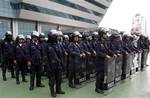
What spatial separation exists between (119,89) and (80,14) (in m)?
40.6

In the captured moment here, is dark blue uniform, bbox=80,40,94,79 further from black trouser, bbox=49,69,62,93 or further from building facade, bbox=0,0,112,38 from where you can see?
building facade, bbox=0,0,112,38

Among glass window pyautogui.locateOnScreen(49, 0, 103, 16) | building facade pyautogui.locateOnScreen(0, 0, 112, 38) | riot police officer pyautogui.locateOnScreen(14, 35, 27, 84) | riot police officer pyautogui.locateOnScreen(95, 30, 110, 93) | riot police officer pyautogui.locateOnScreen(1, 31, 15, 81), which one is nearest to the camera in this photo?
riot police officer pyautogui.locateOnScreen(95, 30, 110, 93)

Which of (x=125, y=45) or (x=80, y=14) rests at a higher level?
(x=80, y=14)

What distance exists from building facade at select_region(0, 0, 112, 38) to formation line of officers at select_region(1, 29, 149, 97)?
16.3m

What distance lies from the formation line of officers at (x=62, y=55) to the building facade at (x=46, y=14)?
1627cm

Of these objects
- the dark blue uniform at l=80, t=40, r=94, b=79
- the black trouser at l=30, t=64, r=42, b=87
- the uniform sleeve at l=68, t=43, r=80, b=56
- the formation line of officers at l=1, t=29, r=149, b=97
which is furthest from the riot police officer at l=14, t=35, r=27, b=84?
the dark blue uniform at l=80, t=40, r=94, b=79

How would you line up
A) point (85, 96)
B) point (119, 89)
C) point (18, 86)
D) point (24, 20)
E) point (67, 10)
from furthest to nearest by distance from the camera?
point (67, 10) → point (24, 20) → point (18, 86) → point (119, 89) → point (85, 96)

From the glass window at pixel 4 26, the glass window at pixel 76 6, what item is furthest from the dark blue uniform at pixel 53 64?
the glass window at pixel 76 6

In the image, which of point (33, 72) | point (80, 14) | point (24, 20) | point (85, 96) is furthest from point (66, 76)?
point (80, 14)

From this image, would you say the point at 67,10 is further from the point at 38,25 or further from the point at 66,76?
the point at 66,76

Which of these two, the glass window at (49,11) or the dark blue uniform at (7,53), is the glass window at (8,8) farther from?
the dark blue uniform at (7,53)

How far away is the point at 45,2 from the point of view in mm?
33938

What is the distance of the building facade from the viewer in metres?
28.0

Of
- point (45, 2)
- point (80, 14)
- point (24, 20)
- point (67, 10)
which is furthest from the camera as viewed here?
point (80, 14)
